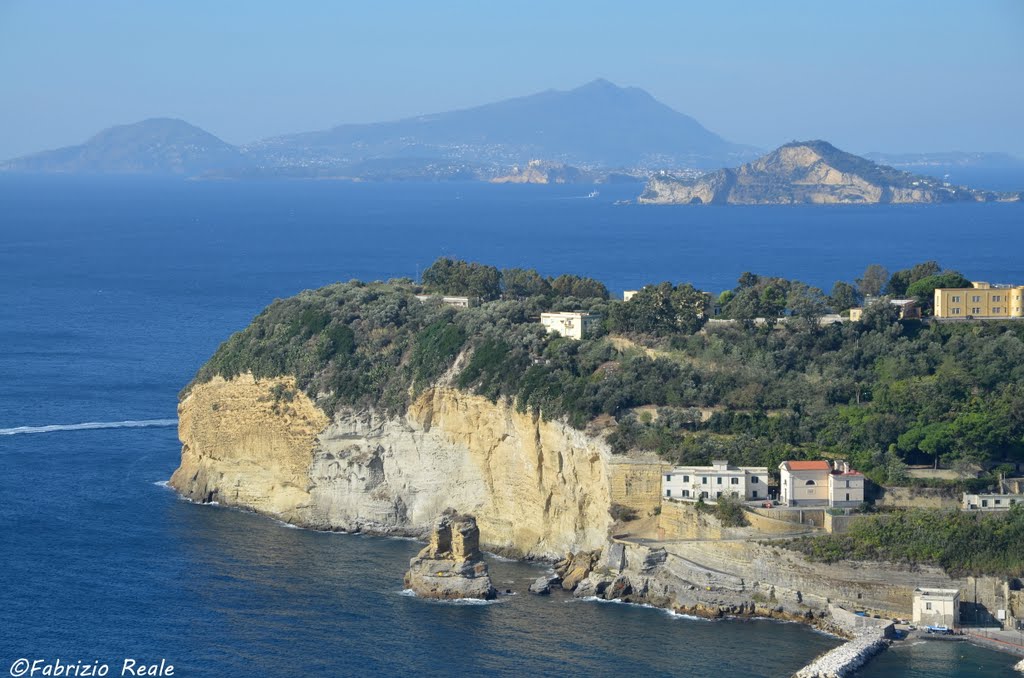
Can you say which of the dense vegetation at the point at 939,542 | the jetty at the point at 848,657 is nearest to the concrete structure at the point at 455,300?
the dense vegetation at the point at 939,542

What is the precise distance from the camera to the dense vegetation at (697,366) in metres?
54.8

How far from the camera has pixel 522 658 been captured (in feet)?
148

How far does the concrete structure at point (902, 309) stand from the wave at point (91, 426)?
27980mm

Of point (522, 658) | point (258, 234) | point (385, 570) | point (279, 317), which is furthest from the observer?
point (258, 234)

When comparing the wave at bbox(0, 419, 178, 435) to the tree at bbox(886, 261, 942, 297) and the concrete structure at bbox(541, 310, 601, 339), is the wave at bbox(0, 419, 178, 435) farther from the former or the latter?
the tree at bbox(886, 261, 942, 297)

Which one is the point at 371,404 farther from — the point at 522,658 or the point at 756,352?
the point at 522,658

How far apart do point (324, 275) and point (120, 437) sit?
1990 inches

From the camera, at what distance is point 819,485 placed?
52438 millimetres

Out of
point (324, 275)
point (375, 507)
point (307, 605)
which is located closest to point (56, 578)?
point (307, 605)

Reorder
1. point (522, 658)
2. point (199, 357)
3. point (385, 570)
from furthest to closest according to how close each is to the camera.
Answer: point (199, 357), point (385, 570), point (522, 658)

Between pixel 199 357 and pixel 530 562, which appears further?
pixel 199 357

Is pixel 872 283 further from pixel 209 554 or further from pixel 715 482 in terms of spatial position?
pixel 209 554

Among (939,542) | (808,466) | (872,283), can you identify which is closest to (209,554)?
(808,466)

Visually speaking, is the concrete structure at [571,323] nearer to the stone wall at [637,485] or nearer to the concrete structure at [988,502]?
the stone wall at [637,485]
